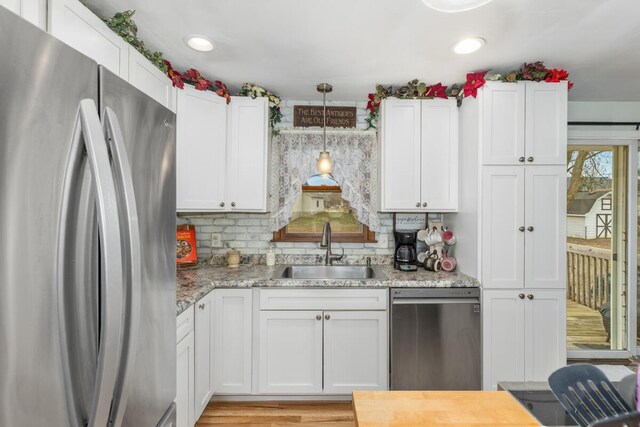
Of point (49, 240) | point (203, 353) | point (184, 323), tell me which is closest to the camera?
point (49, 240)

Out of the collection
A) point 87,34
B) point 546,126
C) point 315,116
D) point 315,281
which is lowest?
point 315,281

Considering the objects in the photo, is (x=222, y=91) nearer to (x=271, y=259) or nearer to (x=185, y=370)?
(x=271, y=259)

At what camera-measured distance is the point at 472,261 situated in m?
2.35

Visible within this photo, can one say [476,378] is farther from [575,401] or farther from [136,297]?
[136,297]

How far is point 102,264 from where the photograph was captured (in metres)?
0.62

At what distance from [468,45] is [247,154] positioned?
165 centimetres

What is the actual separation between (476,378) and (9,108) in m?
2.63

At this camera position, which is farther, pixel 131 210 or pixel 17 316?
pixel 131 210

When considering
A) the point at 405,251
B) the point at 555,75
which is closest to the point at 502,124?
the point at 555,75

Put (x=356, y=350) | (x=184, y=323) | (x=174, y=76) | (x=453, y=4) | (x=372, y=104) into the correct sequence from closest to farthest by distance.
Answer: (x=453, y=4) → (x=184, y=323) → (x=174, y=76) → (x=356, y=350) → (x=372, y=104)

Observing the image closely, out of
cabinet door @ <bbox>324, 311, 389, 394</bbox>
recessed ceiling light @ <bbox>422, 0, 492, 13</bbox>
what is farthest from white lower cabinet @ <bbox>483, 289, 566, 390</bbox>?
recessed ceiling light @ <bbox>422, 0, 492, 13</bbox>

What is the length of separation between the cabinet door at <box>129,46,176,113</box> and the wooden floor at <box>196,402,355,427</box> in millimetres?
2080

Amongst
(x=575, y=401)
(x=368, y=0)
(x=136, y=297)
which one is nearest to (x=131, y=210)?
(x=136, y=297)

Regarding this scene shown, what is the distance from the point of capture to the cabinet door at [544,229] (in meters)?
2.23
